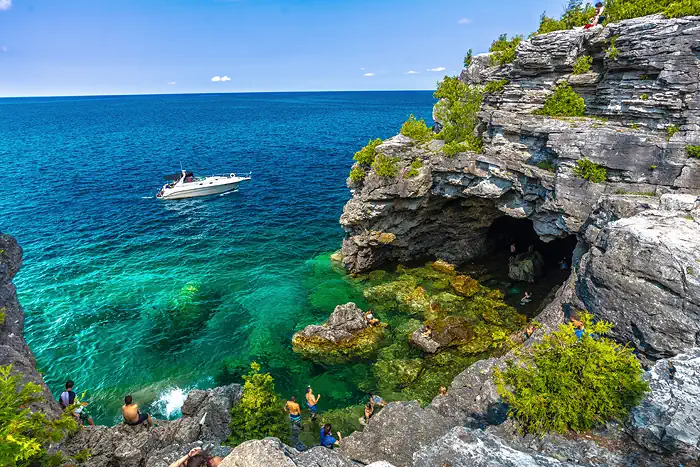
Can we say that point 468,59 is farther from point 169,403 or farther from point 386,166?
point 169,403

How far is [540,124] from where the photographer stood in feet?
73.2

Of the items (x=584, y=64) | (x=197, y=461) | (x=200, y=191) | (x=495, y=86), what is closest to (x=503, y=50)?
(x=495, y=86)

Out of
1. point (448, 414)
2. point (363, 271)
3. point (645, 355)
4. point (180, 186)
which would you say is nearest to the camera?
point (645, 355)

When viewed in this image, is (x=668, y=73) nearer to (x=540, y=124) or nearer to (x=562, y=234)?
(x=540, y=124)

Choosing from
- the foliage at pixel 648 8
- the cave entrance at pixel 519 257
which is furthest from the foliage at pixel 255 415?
the foliage at pixel 648 8

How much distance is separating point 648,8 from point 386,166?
17.6 m

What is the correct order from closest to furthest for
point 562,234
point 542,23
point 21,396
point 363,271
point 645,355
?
point 21,396, point 645,355, point 562,234, point 542,23, point 363,271

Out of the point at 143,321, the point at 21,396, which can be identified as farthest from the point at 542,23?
the point at 143,321

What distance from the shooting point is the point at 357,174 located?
30453 millimetres

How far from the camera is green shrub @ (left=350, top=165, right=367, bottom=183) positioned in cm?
3047

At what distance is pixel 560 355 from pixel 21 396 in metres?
12.7

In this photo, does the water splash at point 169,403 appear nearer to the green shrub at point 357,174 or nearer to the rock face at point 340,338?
the rock face at point 340,338

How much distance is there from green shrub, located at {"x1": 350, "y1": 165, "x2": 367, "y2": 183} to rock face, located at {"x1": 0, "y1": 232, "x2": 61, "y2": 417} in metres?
21.6

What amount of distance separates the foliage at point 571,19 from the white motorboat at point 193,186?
42633 millimetres
